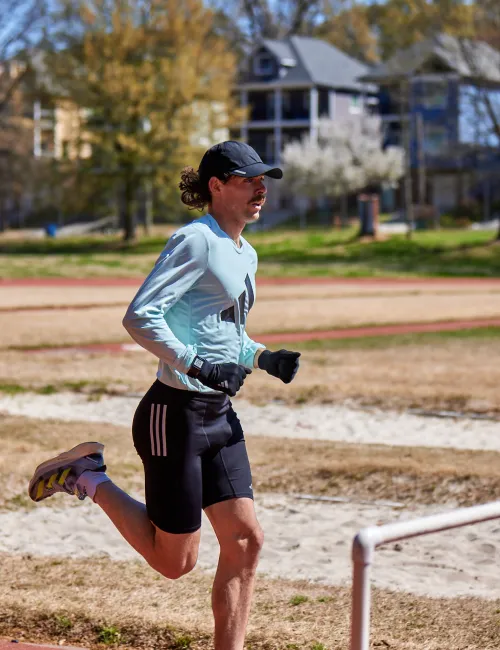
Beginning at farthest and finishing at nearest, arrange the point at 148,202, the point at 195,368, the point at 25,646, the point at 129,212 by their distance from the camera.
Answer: the point at 148,202, the point at 129,212, the point at 25,646, the point at 195,368

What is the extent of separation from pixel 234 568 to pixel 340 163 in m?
73.7

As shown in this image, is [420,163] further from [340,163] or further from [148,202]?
[148,202]

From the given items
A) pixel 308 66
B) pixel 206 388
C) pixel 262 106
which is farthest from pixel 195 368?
pixel 262 106

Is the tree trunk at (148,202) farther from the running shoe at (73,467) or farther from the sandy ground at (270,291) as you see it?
the running shoe at (73,467)

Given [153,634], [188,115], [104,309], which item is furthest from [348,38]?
[153,634]

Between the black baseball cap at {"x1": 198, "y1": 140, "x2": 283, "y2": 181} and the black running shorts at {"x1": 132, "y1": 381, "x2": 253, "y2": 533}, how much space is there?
2.81 ft

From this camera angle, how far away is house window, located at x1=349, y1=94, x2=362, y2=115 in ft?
299

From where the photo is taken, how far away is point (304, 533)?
7.54 m

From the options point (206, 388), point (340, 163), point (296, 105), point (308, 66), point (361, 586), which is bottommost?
point (361, 586)

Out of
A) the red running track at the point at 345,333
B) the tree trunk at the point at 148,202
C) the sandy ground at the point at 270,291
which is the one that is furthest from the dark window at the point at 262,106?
the red running track at the point at 345,333

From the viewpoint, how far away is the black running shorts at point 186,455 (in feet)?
14.7

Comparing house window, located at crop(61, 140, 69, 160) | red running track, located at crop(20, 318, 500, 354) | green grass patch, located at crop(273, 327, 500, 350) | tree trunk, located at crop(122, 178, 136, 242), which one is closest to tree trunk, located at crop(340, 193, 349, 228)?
tree trunk, located at crop(122, 178, 136, 242)

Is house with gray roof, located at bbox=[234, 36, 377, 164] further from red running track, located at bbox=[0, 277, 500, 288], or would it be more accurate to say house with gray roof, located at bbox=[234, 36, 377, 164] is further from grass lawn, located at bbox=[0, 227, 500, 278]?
red running track, located at bbox=[0, 277, 500, 288]

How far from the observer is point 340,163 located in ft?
253
